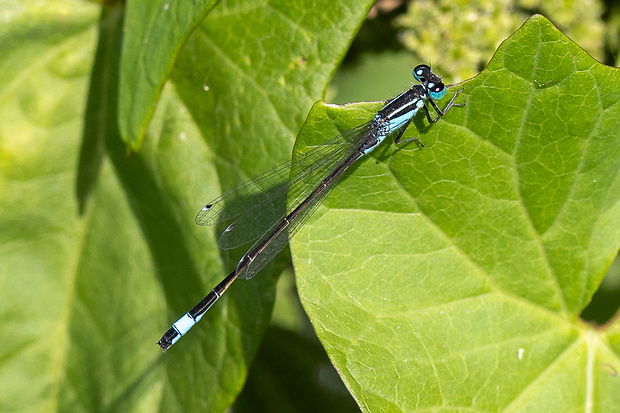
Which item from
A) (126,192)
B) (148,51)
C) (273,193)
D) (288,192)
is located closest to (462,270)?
(288,192)

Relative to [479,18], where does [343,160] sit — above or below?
below

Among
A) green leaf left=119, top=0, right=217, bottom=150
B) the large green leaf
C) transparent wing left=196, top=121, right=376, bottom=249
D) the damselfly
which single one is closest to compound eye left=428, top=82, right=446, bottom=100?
the damselfly

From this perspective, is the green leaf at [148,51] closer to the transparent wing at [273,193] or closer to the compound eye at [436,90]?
the transparent wing at [273,193]

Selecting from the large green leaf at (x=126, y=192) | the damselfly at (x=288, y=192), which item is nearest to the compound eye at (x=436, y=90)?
the damselfly at (x=288, y=192)

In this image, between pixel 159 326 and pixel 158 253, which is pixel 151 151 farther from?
pixel 159 326

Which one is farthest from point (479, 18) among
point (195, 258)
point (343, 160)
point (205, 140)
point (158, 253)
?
point (158, 253)

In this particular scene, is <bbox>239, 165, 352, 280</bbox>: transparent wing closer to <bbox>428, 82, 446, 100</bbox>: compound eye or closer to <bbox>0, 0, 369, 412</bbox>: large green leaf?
<bbox>0, 0, 369, 412</bbox>: large green leaf

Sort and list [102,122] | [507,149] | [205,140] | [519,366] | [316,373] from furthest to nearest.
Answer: [316,373] → [102,122] → [205,140] → [519,366] → [507,149]
